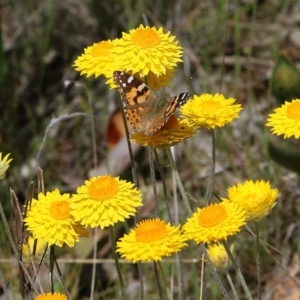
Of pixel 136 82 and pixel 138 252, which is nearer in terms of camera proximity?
pixel 138 252

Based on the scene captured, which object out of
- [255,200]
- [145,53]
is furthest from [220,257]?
[145,53]

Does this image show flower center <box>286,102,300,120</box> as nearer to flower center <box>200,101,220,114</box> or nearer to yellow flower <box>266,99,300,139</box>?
yellow flower <box>266,99,300,139</box>

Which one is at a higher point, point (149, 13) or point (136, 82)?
point (136, 82)

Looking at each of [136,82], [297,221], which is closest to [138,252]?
[136,82]

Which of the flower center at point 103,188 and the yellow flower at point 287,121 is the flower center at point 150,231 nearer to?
the flower center at point 103,188

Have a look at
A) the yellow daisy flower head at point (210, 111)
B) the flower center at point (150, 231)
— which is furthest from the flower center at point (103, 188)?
the yellow daisy flower head at point (210, 111)

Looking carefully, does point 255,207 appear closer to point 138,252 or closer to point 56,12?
point 138,252

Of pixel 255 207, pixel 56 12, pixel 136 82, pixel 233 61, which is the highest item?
pixel 136 82

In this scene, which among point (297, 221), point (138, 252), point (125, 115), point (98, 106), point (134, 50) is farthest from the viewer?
point (98, 106)

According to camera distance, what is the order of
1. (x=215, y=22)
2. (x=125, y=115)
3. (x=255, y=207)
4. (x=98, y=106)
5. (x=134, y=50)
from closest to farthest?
1. (x=255, y=207)
2. (x=134, y=50)
3. (x=125, y=115)
4. (x=215, y=22)
5. (x=98, y=106)
